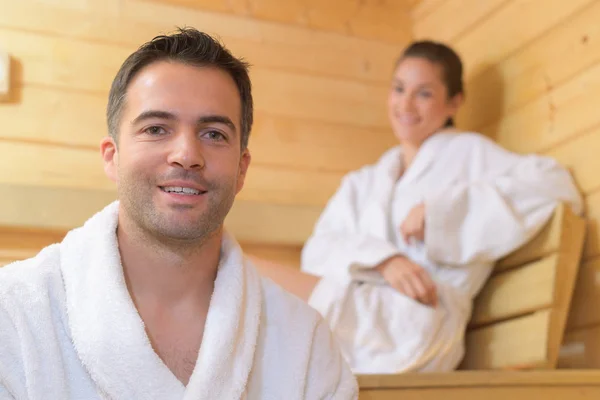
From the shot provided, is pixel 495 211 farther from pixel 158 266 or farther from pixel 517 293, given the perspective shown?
pixel 158 266

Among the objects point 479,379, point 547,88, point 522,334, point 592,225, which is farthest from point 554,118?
point 479,379

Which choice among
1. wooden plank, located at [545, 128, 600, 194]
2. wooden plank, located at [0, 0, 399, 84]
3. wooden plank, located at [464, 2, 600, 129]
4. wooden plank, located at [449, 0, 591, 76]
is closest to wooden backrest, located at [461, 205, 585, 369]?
wooden plank, located at [545, 128, 600, 194]

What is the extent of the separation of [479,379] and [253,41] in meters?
1.47

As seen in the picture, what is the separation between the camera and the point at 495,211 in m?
1.83

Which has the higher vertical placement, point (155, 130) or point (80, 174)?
point (80, 174)

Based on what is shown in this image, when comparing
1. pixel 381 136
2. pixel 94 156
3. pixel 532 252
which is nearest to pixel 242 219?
pixel 94 156

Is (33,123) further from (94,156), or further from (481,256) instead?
(481,256)

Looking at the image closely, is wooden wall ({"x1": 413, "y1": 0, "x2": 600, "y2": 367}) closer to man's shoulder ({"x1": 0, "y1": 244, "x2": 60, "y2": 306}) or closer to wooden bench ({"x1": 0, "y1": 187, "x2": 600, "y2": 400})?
wooden bench ({"x1": 0, "y1": 187, "x2": 600, "y2": 400})

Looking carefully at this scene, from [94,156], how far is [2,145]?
0.26 metres

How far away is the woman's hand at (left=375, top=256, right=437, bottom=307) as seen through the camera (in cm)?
177

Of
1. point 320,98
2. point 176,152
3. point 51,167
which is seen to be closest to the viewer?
point 176,152

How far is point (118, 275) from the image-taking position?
3.69 feet

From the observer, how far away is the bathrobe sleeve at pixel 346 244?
73.2 inches

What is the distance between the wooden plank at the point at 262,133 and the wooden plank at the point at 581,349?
39.2 inches
